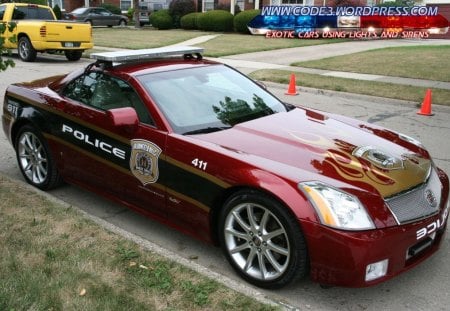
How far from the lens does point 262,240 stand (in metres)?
3.44

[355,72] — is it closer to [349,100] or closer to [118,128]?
[349,100]

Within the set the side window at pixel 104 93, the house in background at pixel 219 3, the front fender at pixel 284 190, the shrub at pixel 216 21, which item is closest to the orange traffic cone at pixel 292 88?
the side window at pixel 104 93

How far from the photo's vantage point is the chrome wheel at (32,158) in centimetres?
518

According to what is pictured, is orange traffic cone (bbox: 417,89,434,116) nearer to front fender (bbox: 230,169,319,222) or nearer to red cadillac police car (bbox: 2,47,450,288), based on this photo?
red cadillac police car (bbox: 2,47,450,288)

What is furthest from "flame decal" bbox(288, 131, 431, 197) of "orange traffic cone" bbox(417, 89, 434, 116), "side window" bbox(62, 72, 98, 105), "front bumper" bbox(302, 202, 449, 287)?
"orange traffic cone" bbox(417, 89, 434, 116)

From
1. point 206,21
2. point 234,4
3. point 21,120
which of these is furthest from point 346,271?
point 234,4

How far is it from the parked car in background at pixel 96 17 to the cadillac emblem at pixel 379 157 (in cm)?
3465

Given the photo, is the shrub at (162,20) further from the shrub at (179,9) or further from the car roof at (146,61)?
the car roof at (146,61)

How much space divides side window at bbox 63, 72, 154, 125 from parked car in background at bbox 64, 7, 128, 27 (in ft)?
108

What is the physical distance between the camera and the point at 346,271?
3.09 m

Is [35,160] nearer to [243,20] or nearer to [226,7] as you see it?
[243,20]

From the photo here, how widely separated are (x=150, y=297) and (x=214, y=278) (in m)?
0.47

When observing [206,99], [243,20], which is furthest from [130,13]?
[206,99]

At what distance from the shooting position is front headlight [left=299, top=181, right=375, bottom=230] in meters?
3.08
